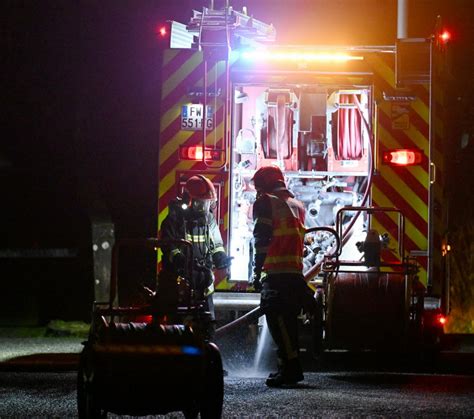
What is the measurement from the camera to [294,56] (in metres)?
9.22

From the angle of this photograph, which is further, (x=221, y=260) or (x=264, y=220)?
(x=221, y=260)

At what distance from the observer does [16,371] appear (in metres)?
8.95

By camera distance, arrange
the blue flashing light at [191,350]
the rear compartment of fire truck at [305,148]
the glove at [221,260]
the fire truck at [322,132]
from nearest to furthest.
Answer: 1. the blue flashing light at [191,350]
2. the glove at [221,260]
3. the fire truck at [322,132]
4. the rear compartment of fire truck at [305,148]

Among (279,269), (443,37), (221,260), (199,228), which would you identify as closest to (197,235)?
(199,228)

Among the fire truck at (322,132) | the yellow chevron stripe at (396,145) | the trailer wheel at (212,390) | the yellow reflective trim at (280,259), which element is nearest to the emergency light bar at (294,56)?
the fire truck at (322,132)

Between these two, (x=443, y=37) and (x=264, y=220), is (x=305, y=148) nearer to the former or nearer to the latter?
(x=443, y=37)

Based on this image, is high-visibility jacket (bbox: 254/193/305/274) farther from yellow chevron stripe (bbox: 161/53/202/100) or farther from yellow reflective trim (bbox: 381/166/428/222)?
yellow chevron stripe (bbox: 161/53/202/100)

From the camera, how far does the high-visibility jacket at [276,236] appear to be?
7.93 meters

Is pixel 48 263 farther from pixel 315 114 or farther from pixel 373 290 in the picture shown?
pixel 373 290

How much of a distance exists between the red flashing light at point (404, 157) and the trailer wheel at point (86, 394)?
4.22m

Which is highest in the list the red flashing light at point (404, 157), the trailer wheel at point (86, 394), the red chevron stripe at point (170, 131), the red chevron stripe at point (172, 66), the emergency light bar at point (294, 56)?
the emergency light bar at point (294, 56)

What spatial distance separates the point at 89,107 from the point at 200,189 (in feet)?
26.9

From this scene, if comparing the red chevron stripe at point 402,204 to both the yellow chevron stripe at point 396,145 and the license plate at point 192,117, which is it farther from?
the license plate at point 192,117

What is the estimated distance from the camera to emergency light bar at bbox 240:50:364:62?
9.18 m
